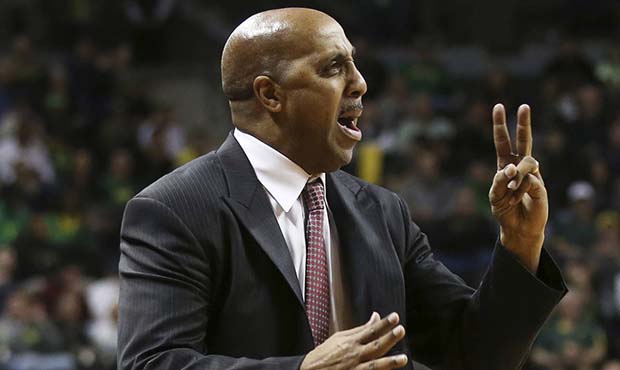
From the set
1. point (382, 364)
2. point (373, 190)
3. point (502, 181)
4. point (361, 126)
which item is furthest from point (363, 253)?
point (361, 126)

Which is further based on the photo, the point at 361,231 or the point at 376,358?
the point at 361,231

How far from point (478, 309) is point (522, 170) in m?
0.37

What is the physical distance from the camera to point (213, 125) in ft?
42.4

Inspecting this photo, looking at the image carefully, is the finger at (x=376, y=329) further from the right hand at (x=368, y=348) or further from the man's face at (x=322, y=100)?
the man's face at (x=322, y=100)

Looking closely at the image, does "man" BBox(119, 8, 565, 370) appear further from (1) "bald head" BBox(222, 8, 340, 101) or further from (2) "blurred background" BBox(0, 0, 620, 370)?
(2) "blurred background" BBox(0, 0, 620, 370)

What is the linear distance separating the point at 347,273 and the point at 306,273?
10 cm

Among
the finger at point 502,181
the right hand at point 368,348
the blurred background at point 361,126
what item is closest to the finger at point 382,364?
the right hand at point 368,348

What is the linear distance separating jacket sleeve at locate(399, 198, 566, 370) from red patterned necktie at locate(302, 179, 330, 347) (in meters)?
0.26

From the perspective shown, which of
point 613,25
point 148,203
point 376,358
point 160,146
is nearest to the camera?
point 376,358

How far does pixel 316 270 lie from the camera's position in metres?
2.65

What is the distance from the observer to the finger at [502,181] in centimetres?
253

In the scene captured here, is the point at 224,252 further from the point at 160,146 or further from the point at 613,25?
the point at 613,25

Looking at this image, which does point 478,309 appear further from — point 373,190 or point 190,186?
point 190,186

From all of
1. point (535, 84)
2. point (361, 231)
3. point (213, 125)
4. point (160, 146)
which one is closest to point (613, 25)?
point (535, 84)
